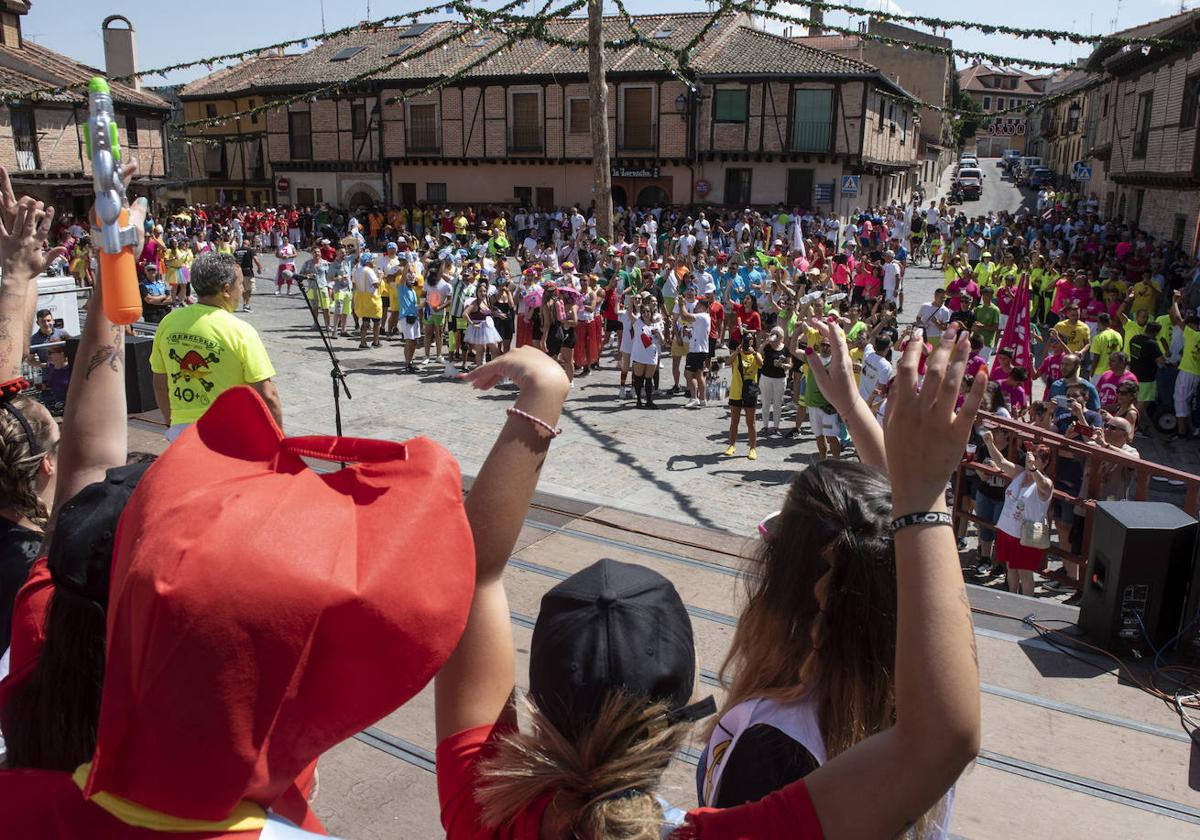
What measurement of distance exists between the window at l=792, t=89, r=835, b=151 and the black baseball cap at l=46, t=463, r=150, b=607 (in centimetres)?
3639

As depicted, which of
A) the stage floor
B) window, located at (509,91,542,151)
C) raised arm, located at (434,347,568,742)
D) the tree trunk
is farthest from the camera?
window, located at (509,91,542,151)

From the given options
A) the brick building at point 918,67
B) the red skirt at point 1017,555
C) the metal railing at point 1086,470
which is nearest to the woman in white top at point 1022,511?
the red skirt at point 1017,555

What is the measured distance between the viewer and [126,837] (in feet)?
3.52

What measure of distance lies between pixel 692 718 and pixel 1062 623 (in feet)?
15.3

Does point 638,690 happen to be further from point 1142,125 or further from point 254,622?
point 1142,125

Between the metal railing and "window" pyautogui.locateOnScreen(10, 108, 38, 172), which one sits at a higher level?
"window" pyautogui.locateOnScreen(10, 108, 38, 172)

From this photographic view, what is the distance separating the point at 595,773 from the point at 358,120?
44351 mm

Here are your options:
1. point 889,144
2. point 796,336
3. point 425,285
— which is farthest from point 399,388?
point 889,144

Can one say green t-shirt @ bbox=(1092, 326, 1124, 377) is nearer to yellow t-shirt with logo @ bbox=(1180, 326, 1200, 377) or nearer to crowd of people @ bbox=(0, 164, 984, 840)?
yellow t-shirt with logo @ bbox=(1180, 326, 1200, 377)

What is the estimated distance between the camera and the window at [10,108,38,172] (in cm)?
3180

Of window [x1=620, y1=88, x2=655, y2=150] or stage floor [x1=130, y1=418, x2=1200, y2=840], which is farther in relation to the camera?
window [x1=620, y1=88, x2=655, y2=150]

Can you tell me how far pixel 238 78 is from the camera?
155 feet

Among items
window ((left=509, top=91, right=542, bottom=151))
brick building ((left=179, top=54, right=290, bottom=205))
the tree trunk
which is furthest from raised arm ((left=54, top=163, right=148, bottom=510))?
brick building ((left=179, top=54, right=290, bottom=205))

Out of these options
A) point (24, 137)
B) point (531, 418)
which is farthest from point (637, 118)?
point (531, 418)
